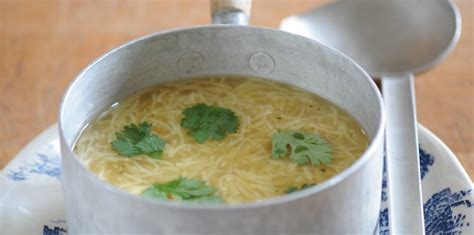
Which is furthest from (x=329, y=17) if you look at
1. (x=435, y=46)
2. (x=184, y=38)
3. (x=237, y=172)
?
(x=237, y=172)

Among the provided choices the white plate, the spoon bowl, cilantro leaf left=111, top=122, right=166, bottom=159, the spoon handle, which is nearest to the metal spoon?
the spoon bowl

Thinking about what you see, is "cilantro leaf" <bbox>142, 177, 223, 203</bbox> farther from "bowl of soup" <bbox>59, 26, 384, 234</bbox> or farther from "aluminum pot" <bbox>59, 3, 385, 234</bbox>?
"aluminum pot" <bbox>59, 3, 385, 234</bbox>

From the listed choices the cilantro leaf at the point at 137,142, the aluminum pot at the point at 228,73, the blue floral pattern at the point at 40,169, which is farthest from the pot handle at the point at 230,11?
the blue floral pattern at the point at 40,169

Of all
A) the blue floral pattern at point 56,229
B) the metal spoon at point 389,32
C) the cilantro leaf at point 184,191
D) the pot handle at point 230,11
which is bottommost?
the cilantro leaf at point 184,191

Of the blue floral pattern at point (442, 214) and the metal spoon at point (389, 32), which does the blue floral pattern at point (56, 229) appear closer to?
the blue floral pattern at point (442, 214)

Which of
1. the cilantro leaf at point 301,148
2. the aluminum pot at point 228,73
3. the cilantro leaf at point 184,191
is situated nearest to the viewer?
the aluminum pot at point 228,73

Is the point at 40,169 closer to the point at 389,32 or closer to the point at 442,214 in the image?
the point at 442,214

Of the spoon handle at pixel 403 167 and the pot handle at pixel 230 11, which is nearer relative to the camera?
the spoon handle at pixel 403 167

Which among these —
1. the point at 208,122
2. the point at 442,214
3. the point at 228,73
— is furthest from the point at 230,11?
the point at 442,214
